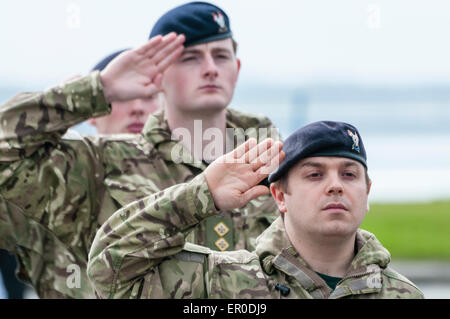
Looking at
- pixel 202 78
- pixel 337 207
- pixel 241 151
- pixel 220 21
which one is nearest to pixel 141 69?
pixel 202 78

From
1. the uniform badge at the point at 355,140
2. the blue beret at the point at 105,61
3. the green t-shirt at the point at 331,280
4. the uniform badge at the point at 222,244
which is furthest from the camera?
the blue beret at the point at 105,61

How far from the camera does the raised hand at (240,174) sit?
12.7ft

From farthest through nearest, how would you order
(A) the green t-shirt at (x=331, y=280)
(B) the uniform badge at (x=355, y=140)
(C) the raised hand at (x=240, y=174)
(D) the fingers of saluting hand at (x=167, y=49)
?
(D) the fingers of saluting hand at (x=167, y=49) → (B) the uniform badge at (x=355, y=140) → (A) the green t-shirt at (x=331, y=280) → (C) the raised hand at (x=240, y=174)

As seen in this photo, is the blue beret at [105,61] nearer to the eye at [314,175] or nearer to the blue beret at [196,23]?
the blue beret at [196,23]

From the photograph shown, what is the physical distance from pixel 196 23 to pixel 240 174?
1356mm

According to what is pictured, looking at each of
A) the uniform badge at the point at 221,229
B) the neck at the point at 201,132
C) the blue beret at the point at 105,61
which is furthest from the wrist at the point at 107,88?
the blue beret at the point at 105,61

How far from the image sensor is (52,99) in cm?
493

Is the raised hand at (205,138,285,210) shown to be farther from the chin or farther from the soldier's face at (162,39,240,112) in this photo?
the soldier's face at (162,39,240,112)

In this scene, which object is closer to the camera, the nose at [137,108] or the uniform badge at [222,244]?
the uniform badge at [222,244]

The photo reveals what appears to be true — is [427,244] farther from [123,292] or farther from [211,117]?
[123,292]

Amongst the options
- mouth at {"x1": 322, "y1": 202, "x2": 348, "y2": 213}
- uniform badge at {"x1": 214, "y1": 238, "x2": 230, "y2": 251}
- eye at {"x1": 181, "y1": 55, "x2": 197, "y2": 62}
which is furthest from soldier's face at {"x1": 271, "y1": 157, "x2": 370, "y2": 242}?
eye at {"x1": 181, "y1": 55, "x2": 197, "y2": 62}

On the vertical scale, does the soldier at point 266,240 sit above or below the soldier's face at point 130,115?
below

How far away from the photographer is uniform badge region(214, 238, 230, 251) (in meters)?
4.84

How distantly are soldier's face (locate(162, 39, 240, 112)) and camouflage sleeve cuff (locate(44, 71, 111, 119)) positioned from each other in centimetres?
33
